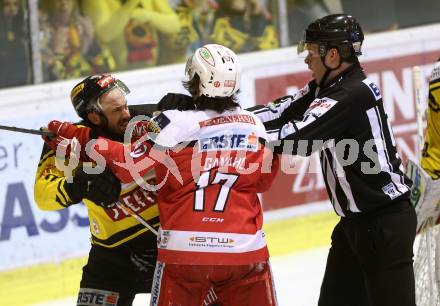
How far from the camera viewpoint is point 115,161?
130 inches

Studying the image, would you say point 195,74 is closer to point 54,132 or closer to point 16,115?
point 54,132

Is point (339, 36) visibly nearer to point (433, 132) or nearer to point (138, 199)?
point (138, 199)

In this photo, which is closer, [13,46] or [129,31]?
[13,46]

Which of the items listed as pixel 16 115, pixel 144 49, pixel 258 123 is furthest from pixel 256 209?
pixel 144 49

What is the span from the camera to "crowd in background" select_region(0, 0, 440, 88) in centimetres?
532

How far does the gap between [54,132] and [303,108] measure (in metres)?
0.86

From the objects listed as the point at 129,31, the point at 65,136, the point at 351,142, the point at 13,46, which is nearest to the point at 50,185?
the point at 65,136

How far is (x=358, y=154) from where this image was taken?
3.47 m

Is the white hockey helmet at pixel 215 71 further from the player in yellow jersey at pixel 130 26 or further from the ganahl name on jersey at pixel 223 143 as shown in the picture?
the player in yellow jersey at pixel 130 26

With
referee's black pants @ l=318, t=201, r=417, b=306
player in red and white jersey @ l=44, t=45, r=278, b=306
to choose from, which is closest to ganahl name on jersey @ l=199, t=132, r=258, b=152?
player in red and white jersey @ l=44, t=45, r=278, b=306

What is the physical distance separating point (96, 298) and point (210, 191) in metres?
0.75

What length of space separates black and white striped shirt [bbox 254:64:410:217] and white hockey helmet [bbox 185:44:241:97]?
11.3 inches

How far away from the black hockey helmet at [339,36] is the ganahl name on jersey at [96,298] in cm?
106

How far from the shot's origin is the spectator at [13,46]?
5258mm
